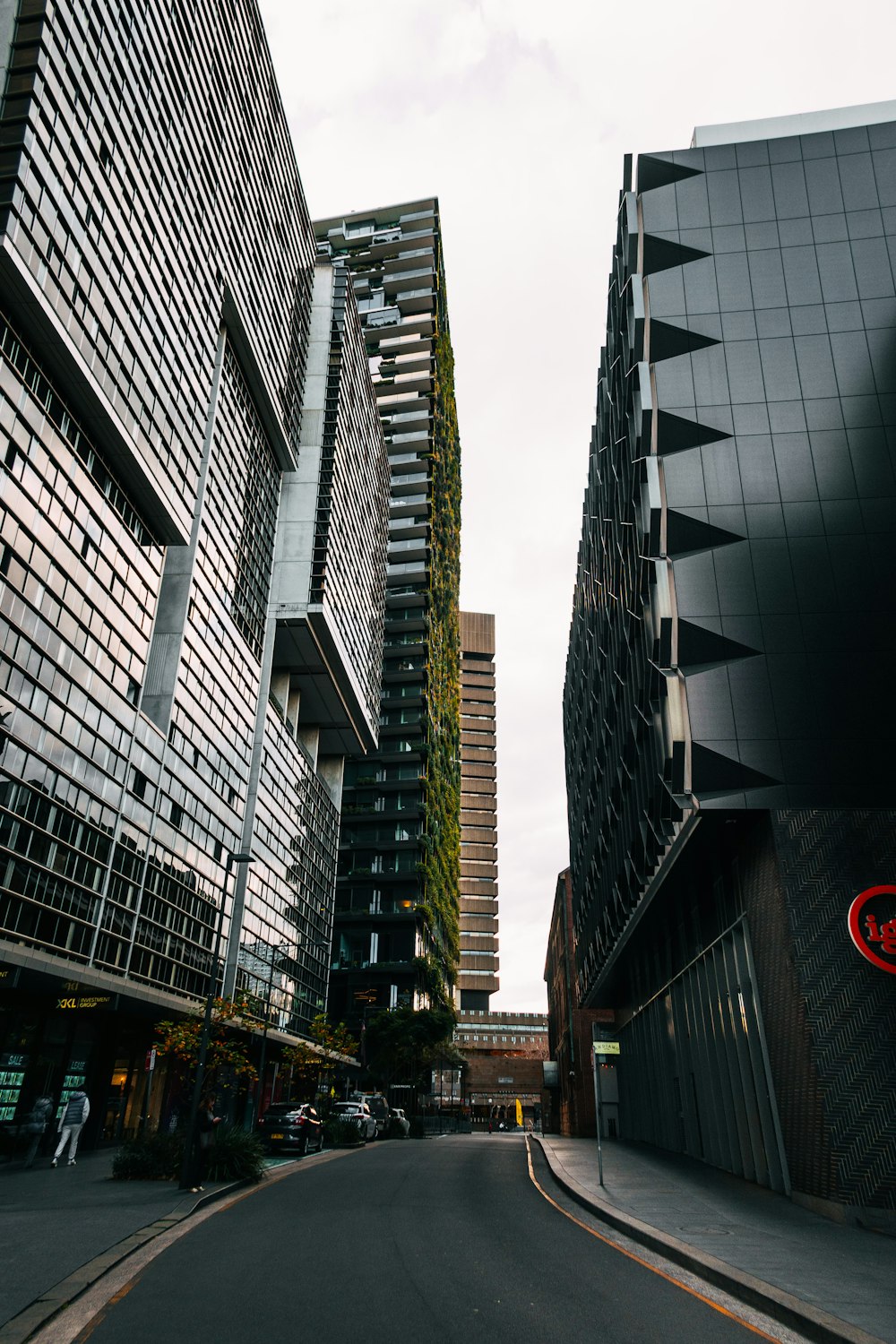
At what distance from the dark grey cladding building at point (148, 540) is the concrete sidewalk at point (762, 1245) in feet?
59.9

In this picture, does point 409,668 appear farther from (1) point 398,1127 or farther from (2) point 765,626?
(2) point 765,626

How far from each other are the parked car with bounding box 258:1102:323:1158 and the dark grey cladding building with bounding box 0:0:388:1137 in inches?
293

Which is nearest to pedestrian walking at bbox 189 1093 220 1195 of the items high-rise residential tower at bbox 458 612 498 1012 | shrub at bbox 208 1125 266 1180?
shrub at bbox 208 1125 266 1180

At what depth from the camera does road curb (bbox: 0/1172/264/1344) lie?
306 inches

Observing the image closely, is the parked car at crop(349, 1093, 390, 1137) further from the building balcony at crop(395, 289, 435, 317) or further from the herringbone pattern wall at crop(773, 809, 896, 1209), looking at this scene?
the building balcony at crop(395, 289, 435, 317)

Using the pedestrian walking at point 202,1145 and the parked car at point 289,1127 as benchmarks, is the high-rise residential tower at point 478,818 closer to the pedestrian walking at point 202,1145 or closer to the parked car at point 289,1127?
the parked car at point 289,1127

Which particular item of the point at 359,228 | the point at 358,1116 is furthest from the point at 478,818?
the point at 358,1116

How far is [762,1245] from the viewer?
40.7 ft

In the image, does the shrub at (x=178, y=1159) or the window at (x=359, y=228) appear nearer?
the shrub at (x=178, y=1159)

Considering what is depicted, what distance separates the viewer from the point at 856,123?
2886 cm

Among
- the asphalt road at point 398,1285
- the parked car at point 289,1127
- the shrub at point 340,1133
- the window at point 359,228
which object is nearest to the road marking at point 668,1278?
the asphalt road at point 398,1285

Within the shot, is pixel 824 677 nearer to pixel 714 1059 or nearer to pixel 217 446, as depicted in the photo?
pixel 714 1059

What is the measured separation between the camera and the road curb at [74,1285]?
25.5 ft

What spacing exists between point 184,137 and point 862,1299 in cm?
4913
